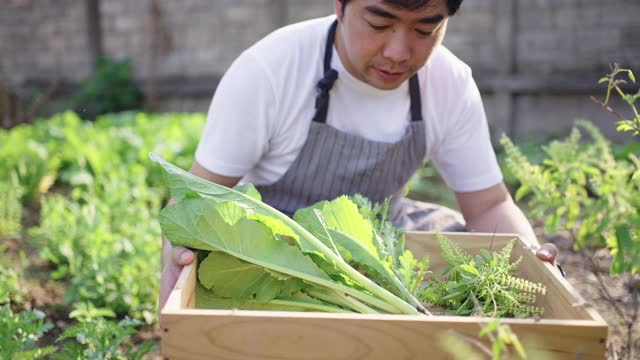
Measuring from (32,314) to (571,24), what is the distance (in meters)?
7.12

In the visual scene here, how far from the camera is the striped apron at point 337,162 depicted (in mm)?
2377

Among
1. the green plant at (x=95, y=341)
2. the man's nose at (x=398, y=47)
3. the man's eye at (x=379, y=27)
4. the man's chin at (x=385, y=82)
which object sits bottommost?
the green plant at (x=95, y=341)

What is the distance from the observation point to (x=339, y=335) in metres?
1.24

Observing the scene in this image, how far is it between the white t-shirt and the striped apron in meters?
0.04

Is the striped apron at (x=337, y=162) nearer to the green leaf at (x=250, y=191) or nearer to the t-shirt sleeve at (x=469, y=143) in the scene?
the t-shirt sleeve at (x=469, y=143)

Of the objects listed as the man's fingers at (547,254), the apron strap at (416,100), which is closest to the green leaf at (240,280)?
the man's fingers at (547,254)

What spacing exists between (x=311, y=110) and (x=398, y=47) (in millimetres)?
532

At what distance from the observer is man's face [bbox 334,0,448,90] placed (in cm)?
189

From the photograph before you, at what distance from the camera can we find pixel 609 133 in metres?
7.38

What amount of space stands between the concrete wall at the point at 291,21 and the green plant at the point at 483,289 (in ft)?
20.9

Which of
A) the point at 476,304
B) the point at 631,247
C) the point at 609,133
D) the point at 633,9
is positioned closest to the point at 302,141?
the point at 476,304

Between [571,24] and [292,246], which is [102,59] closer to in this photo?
[571,24]

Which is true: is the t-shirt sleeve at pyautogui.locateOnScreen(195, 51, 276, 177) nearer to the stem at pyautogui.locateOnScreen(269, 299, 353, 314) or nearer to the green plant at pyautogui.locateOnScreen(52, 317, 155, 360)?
the green plant at pyautogui.locateOnScreen(52, 317, 155, 360)

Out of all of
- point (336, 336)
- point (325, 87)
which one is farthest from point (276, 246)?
point (325, 87)
